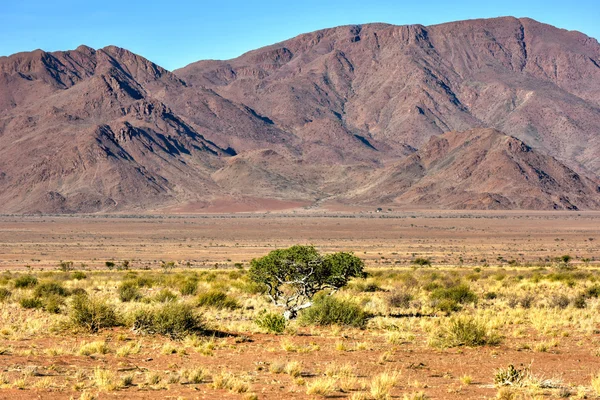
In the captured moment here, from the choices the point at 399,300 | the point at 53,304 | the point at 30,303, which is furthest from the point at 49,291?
the point at 399,300

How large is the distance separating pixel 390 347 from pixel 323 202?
175165 millimetres

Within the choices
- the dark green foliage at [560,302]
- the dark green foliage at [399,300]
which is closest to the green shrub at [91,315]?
the dark green foliage at [399,300]

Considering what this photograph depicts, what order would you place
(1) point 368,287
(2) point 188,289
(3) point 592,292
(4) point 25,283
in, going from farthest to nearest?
(1) point 368,287
(4) point 25,283
(2) point 188,289
(3) point 592,292

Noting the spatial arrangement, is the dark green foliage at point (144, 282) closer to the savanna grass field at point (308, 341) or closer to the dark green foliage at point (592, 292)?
the savanna grass field at point (308, 341)

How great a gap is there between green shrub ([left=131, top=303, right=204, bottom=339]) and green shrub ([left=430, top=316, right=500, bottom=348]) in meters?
6.43

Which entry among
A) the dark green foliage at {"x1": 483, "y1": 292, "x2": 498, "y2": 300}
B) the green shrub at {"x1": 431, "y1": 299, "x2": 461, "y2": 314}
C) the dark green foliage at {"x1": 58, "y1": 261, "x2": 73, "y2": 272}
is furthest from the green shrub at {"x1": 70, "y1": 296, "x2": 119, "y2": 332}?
the dark green foliage at {"x1": 58, "y1": 261, "x2": 73, "y2": 272}

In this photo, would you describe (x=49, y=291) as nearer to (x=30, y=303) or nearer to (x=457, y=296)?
(x=30, y=303)

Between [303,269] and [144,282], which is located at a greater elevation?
[303,269]

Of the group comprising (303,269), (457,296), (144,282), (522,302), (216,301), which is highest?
(303,269)

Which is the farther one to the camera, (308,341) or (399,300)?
(399,300)

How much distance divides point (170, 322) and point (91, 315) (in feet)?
8.20

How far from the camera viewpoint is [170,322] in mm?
19641

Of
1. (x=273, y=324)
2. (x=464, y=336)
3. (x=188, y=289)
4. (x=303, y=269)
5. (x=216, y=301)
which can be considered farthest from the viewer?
(x=188, y=289)

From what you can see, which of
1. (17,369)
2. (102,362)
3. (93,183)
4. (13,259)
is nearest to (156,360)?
(102,362)
